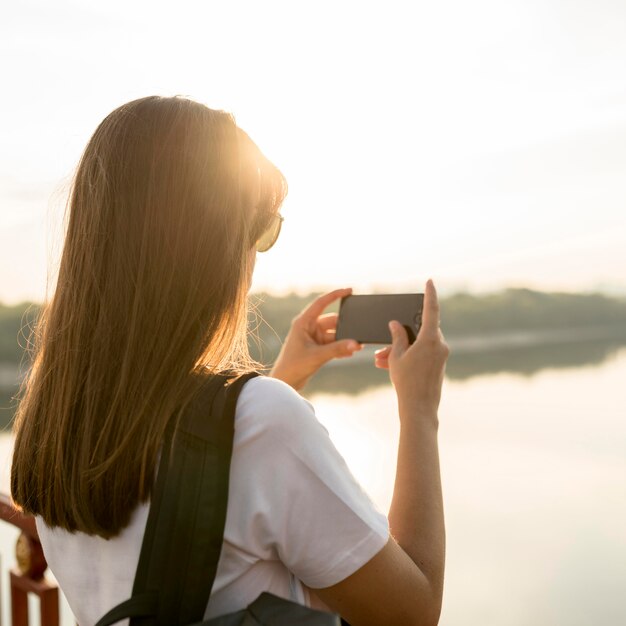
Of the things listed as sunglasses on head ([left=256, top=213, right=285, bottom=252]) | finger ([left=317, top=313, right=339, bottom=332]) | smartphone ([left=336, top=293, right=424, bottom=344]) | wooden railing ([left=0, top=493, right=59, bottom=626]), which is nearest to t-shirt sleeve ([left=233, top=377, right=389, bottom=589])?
sunglasses on head ([left=256, top=213, right=285, bottom=252])

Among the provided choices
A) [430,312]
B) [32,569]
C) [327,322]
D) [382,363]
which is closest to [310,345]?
A: [327,322]

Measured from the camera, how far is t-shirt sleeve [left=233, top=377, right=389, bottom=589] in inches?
25.6

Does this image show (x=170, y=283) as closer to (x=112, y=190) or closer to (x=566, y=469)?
(x=112, y=190)

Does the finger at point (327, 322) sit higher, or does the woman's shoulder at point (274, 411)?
the finger at point (327, 322)

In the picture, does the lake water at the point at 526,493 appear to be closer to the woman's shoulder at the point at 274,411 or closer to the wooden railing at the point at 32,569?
the wooden railing at the point at 32,569

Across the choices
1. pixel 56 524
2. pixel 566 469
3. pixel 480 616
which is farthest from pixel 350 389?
pixel 56 524

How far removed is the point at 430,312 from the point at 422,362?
8cm

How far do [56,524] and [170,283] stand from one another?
0.99 ft

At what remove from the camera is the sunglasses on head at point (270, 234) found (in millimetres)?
846

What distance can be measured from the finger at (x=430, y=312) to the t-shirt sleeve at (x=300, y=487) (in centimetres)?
32

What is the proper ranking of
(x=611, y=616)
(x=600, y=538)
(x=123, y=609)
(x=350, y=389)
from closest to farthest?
Answer: (x=123, y=609), (x=611, y=616), (x=600, y=538), (x=350, y=389)

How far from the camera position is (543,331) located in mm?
4590

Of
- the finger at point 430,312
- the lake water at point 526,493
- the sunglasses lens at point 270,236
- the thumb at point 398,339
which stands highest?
the sunglasses lens at point 270,236

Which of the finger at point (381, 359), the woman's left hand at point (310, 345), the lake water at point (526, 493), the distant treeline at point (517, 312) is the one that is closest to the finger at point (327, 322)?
the woman's left hand at point (310, 345)
